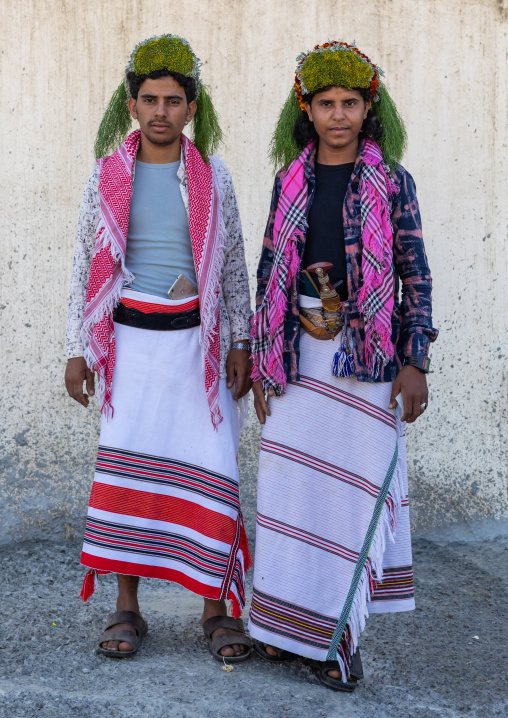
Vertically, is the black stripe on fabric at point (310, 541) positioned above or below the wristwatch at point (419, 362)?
below

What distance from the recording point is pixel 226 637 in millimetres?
2973

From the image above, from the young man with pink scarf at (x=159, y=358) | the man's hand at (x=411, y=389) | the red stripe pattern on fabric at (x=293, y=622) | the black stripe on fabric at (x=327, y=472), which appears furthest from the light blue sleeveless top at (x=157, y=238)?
the red stripe pattern on fabric at (x=293, y=622)

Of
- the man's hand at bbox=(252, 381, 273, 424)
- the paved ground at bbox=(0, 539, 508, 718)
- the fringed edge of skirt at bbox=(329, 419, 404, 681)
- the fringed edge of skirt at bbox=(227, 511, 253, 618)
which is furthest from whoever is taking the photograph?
the fringed edge of skirt at bbox=(227, 511, 253, 618)

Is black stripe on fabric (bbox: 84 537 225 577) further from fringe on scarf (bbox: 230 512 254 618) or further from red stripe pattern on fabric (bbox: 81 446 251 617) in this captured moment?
fringe on scarf (bbox: 230 512 254 618)

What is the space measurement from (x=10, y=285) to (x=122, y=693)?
2252mm

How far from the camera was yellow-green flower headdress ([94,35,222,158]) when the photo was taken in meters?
2.90

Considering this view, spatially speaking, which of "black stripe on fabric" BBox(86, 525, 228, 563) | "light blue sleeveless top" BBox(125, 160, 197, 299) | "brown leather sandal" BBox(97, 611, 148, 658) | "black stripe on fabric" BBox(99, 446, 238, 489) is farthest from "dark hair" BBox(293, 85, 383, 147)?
"brown leather sandal" BBox(97, 611, 148, 658)

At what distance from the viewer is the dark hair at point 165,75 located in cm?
291

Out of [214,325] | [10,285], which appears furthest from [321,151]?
[10,285]

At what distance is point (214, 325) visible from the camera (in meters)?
2.96

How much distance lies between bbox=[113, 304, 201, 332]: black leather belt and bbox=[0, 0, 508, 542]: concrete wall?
140cm

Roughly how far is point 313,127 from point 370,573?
1543mm

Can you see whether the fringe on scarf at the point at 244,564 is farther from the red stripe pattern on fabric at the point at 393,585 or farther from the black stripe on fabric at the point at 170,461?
the red stripe pattern on fabric at the point at 393,585

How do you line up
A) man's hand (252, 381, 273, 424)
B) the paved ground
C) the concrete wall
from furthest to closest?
the concrete wall → man's hand (252, 381, 273, 424) → the paved ground
